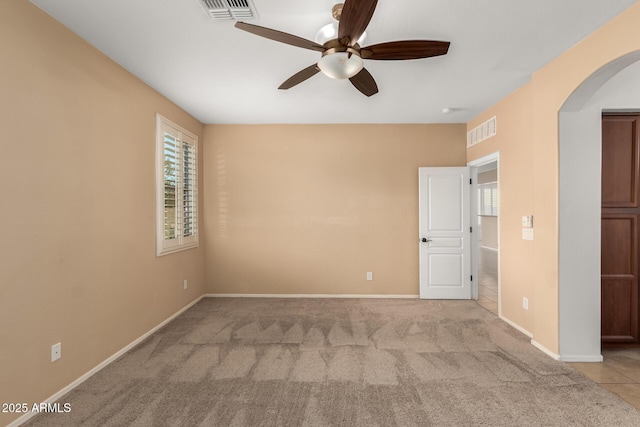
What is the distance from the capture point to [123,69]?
3.02 m

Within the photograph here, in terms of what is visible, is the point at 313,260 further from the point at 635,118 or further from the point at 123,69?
the point at 635,118

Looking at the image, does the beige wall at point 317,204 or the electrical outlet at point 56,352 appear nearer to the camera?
the electrical outlet at point 56,352

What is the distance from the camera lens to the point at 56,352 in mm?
2238

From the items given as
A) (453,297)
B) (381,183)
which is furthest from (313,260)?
(453,297)

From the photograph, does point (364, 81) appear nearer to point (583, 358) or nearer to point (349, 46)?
point (349, 46)

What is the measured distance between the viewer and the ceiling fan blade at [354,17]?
1609 mm

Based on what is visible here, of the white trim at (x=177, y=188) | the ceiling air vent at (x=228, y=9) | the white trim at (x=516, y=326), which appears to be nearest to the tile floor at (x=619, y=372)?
the white trim at (x=516, y=326)

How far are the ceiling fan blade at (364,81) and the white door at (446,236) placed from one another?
244 cm

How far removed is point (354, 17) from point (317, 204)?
338 centimetres

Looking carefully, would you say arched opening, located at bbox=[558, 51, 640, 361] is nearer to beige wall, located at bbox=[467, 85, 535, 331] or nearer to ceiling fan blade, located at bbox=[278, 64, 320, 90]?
beige wall, located at bbox=[467, 85, 535, 331]

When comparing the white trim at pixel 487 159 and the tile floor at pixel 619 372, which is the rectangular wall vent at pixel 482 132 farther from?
the tile floor at pixel 619 372

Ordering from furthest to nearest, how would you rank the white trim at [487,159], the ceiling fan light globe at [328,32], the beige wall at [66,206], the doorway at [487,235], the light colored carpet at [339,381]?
the doorway at [487,235]
the white trim at [487,159]
the ceiling fan light globe at [328,32]
the light colored carpet at [339,381]
the beige wall at [66,206]

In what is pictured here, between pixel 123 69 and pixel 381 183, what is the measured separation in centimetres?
358

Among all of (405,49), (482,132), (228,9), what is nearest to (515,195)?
(482,132)
